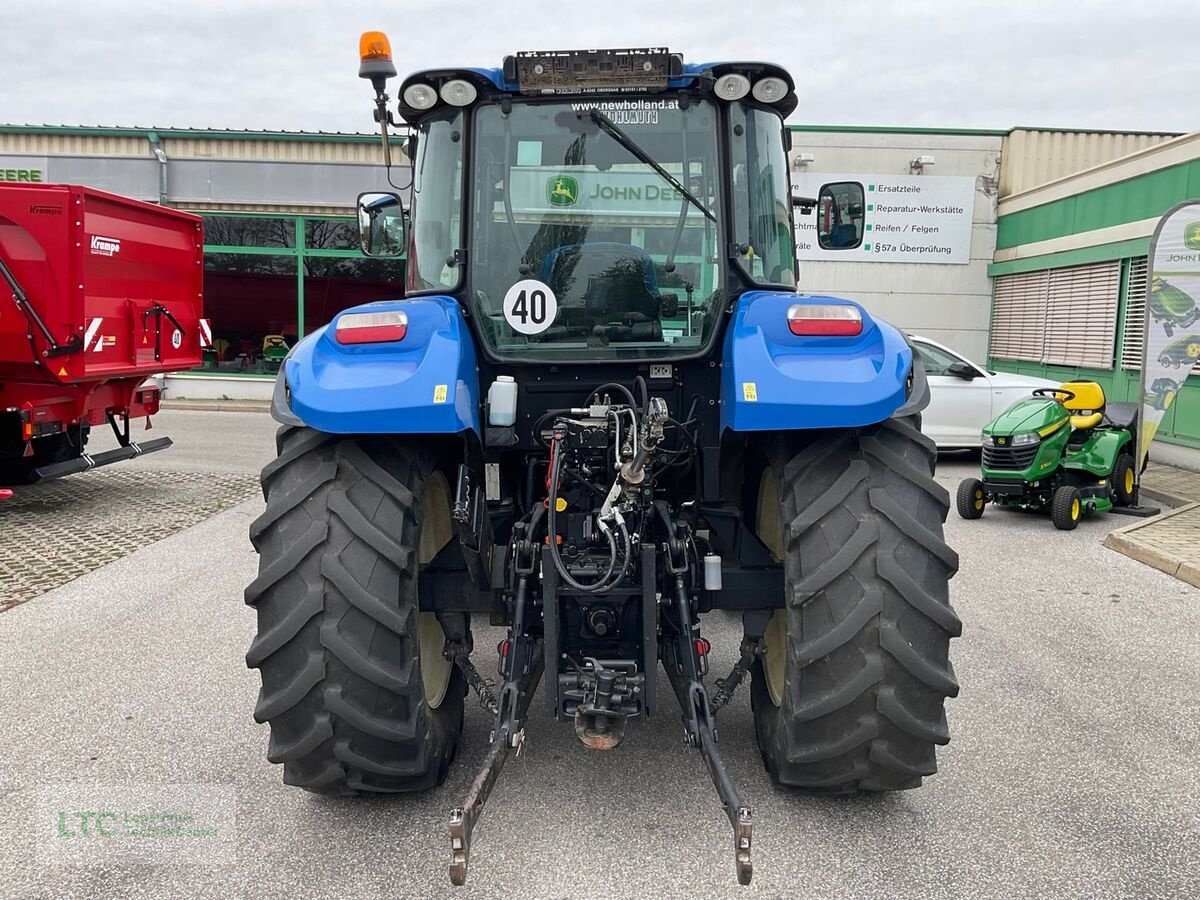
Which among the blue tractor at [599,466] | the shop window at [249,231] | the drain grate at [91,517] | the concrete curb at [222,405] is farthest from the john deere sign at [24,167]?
the blue tractor at [599,466]

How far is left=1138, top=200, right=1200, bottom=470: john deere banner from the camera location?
8.66 m

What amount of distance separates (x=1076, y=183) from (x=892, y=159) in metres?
3.56

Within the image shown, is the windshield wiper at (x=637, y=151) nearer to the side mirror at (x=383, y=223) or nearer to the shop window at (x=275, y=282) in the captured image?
the side mirror at (x=383, y=223)

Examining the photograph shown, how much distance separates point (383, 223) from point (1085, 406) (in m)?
6.89

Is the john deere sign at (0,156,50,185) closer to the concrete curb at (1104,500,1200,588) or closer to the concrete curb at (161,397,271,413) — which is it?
the concrete curb at (161,397,271,413)

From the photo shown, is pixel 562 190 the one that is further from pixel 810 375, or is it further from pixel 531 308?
pixel 810 375

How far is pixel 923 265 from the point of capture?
1677 centimetres

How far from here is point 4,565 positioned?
6.65 m

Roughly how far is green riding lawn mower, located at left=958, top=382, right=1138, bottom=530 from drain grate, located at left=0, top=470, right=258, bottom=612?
6840 mm

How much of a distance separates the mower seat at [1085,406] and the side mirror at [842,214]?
17.1 feet

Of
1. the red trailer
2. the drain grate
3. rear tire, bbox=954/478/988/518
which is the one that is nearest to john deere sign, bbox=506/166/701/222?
the drain grate

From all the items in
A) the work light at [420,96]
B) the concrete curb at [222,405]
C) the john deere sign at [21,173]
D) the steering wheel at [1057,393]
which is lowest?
the concrete curb at [222,405]

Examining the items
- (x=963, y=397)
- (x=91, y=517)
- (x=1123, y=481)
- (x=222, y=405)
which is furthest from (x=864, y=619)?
(x=222, y=405)

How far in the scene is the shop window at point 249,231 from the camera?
17750 millimetres
